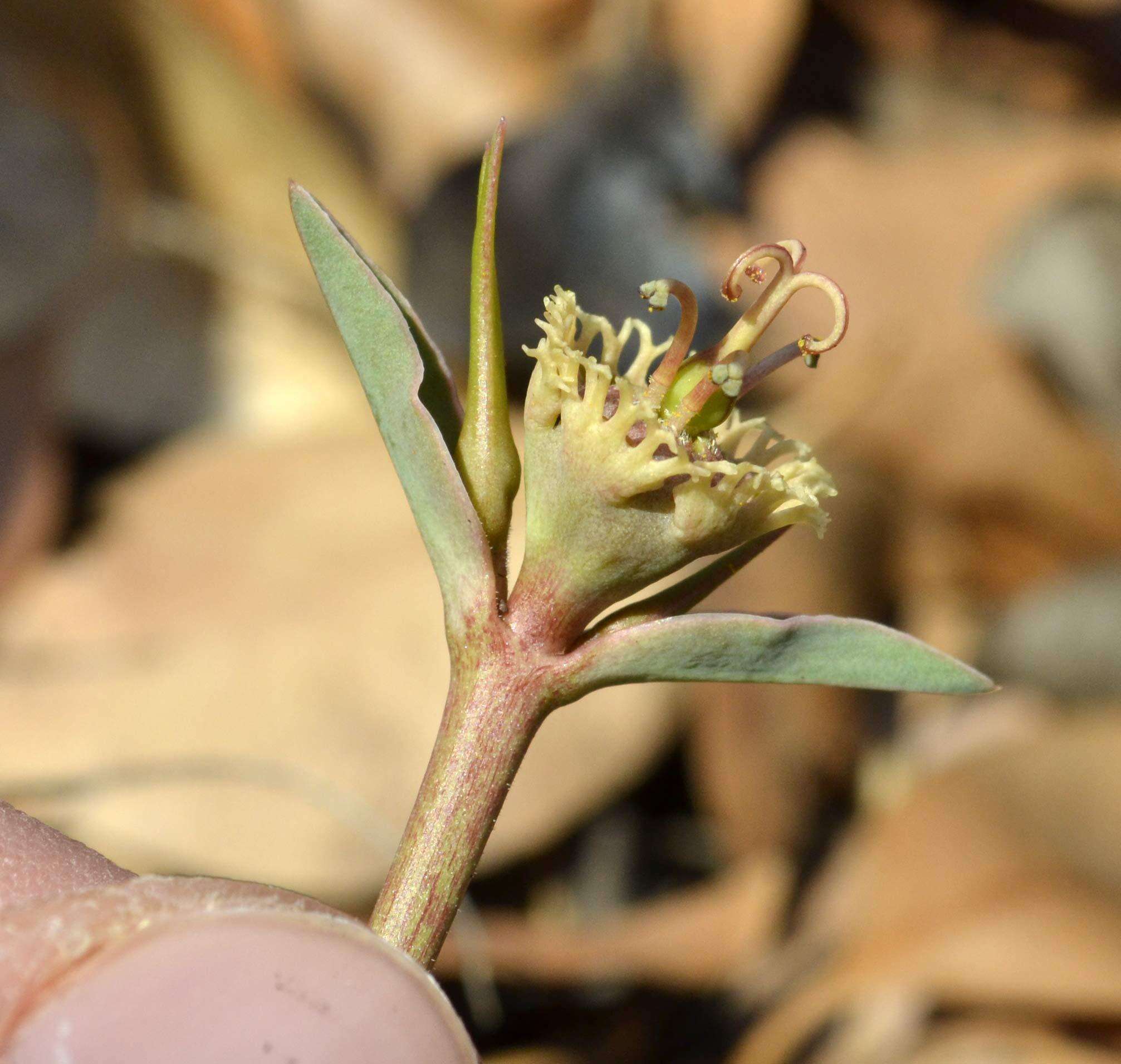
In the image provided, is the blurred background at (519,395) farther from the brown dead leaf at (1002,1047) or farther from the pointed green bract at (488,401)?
the pointed green bract at (488,401)

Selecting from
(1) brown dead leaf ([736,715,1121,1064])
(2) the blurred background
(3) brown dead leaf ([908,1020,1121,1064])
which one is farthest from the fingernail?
(3) brown dead leaf ([908,1020,1121,1064])

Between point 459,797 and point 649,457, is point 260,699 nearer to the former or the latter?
point 459,797

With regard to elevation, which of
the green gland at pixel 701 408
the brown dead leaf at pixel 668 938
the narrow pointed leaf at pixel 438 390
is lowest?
the brown dead leaf at pixel 668 938

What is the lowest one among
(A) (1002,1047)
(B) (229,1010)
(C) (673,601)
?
(A) (1002,1047)

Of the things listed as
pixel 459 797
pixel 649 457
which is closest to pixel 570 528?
pixel 649 457

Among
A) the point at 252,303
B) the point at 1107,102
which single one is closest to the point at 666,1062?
the point at 252,303

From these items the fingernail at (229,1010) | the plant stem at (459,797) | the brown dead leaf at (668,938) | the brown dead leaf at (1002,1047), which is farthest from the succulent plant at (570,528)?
the brown dead leaf at (1002,1047)

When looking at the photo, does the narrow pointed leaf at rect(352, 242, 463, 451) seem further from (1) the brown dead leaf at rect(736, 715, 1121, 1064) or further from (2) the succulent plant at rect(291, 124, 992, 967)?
(1) the brown dead leaf at rect(736, 715, 1121, 1064)
